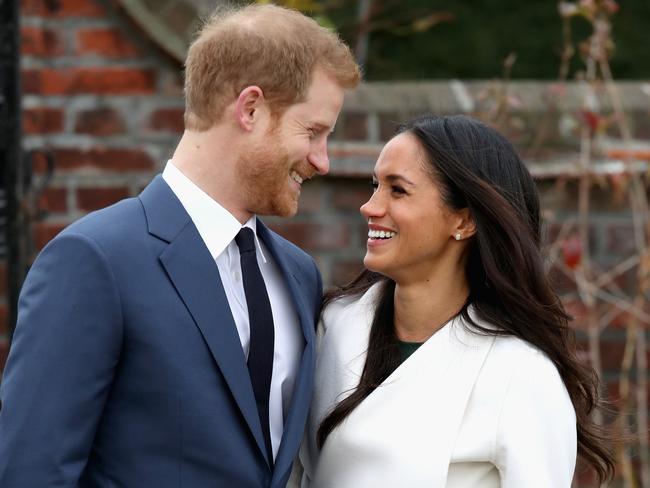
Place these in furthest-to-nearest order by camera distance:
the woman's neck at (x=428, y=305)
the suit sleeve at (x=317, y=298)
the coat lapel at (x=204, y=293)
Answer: the suit sleeve at (x=317, y=298) < the woman's neck at (x=428, y=305) < the coat lapel at (x=204, y=293)

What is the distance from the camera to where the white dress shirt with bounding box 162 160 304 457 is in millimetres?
2848

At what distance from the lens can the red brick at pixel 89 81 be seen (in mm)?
4379

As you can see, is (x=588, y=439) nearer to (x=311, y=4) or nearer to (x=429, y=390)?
(x=429, y=390)

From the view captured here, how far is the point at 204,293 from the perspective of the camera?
276 centimetres

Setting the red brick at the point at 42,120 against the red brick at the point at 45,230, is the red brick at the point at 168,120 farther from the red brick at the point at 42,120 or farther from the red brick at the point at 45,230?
the red brick at the point at 45,230

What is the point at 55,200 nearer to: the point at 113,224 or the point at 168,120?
the point at 168,120

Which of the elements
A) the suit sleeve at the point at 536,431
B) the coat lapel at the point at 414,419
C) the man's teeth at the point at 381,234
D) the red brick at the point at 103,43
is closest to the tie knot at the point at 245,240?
the man's teeth at the point at 381,234

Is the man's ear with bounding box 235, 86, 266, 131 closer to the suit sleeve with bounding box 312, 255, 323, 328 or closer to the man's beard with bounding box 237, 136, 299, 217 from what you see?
the man's beard with bounding box 237, 136, 299, 217

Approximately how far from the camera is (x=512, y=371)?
2.95 meters

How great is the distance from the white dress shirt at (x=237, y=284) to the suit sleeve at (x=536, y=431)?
18.7 inches

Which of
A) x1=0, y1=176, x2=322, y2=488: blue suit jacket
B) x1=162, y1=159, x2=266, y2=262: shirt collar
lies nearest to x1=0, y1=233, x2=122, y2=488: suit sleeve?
x1=0, y1=176, x2=322, y2=488: blue suit jacket

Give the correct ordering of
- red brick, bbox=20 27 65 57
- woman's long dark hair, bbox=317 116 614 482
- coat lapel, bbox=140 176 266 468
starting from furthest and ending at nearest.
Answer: red brick, bbox=20 27 65 57 → woman's long dark hair, bbox=317 116 614 482 → coat lapel, bbox=140 176 266 468

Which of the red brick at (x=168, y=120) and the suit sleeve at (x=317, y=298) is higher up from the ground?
the red brick at (x=168, y=120)

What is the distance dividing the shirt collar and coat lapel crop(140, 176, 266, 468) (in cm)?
3
